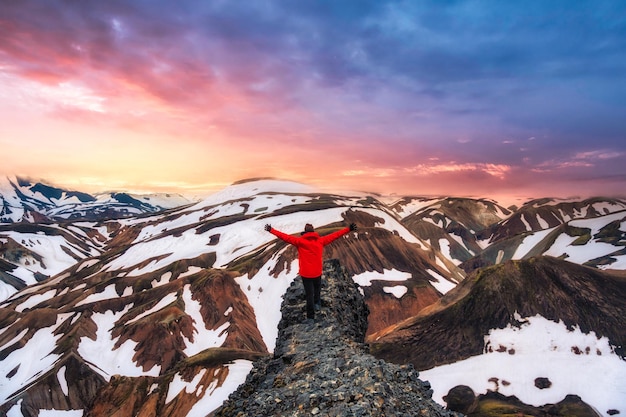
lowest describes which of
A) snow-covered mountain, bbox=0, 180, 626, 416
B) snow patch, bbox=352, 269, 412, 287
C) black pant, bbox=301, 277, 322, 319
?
snow-covered mountain, bbox=0, 180, 626, 416

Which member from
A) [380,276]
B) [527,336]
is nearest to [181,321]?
[380,276]

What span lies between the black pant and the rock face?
1.45ft

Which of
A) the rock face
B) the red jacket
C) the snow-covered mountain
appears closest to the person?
the red jacket

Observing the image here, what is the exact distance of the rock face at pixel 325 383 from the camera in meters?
8.29

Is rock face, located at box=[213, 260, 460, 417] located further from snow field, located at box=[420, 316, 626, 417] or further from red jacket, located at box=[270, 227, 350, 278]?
snow field, located at box=[420, 316, 626, 417]

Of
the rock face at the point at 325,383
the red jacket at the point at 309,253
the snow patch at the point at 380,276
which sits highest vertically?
the red jacket at the point at 309,253

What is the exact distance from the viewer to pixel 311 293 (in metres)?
14.3

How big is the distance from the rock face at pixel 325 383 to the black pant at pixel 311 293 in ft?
1.45

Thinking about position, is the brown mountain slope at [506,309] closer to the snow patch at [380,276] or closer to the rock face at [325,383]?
the snow patch at [380,276]

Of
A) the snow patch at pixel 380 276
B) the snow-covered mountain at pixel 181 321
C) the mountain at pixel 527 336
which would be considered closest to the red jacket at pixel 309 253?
the snow-covered mountain at pixel 181 321

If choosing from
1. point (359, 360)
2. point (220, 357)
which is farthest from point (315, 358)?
point (220, 357)

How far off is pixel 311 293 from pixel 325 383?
5214mm

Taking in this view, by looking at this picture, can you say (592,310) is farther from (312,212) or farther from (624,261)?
(312,212)

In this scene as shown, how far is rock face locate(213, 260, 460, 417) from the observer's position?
8289 millimetres
